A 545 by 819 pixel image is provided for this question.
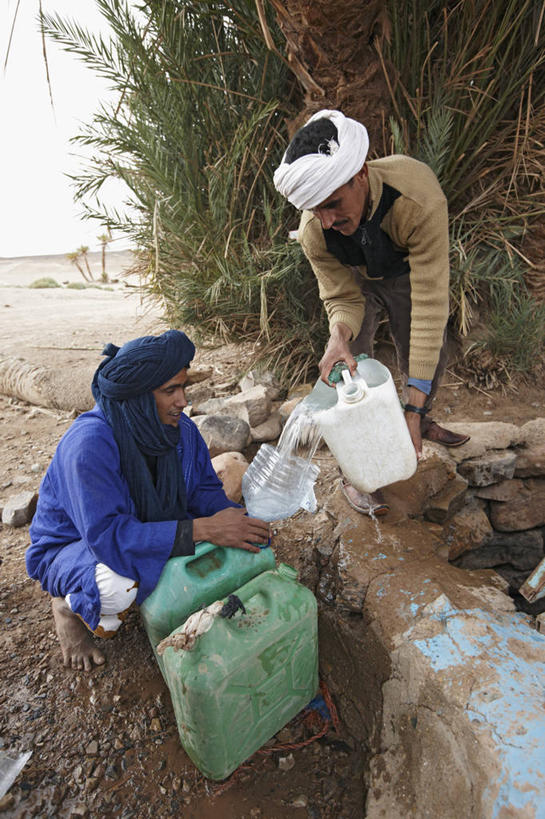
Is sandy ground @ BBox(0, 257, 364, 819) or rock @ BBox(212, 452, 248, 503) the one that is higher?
rock @ BBox(212, 452, 248, 503)

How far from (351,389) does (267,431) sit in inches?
62.2

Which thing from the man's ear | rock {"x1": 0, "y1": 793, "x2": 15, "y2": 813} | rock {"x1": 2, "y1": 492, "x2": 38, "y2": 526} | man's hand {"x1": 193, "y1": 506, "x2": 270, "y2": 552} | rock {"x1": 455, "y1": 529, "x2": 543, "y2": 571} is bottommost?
rock {"x1": 455, "y1": 529, "x2": 543, "y2": 571}

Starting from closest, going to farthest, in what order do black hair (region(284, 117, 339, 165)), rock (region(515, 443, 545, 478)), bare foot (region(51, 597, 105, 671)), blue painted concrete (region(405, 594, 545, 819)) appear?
blue painted concrete (region(405, 594, 545, 819))
black hair (region(284, 117, 339, 165))
bare foot (region(51, 597, 105, 671))
rock (region(515, 443, 545, 478))

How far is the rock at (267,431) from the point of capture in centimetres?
320

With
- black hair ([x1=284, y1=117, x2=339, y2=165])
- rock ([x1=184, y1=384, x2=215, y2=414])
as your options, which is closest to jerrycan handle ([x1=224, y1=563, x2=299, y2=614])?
black hair ([x1=284, y1=117, x2=339, y2=165])

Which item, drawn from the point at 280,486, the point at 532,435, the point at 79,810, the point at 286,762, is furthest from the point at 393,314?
the point at 79,810

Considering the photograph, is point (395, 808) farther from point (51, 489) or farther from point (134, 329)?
point (134, 329)

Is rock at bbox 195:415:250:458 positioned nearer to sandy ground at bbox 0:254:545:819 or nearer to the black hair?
sandy ground at bbox 0:254:545:819

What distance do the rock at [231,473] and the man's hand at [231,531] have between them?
861 mm

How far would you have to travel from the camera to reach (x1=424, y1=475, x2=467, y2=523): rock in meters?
2.47

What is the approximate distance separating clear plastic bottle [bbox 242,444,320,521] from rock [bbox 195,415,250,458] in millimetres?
306

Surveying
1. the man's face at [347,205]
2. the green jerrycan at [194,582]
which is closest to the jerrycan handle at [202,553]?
the green jerrycan at [194,582]

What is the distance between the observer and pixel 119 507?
5.33 ft

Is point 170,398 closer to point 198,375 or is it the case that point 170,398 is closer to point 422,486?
point 422,486
